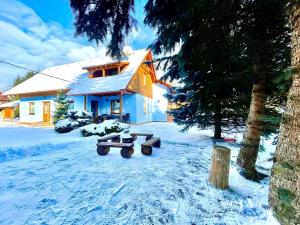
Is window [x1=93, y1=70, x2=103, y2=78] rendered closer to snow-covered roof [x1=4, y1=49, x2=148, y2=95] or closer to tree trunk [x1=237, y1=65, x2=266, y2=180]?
snow-covered roof [x1=4, y1=49, x2=148, y2=95]

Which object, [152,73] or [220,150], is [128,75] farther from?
[220,150]

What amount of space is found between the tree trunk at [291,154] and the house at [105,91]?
1098cm

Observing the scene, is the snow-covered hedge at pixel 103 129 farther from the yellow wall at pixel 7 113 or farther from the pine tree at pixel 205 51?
the yellow wall at pixel 7 113

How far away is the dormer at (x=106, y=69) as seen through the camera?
49.8ft

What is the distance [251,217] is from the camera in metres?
2.55

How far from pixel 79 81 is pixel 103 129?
9577 mm

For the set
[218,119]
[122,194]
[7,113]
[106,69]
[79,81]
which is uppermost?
[106,69]

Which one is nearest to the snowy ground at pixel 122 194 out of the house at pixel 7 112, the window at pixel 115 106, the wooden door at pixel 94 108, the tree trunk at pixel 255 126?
the tree trunk at pixel 255 126

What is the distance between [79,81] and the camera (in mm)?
16438

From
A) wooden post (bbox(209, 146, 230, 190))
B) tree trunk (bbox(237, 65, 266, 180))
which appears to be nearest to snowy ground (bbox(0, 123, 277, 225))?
wooden post (bbox(209, 146, 230, 190))

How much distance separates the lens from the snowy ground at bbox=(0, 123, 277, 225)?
2344 mm

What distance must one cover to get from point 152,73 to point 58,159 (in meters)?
15.5

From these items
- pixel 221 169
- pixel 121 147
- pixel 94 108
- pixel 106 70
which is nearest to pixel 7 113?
pixel 94 108

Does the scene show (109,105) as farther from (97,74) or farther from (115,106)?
(97,74)
